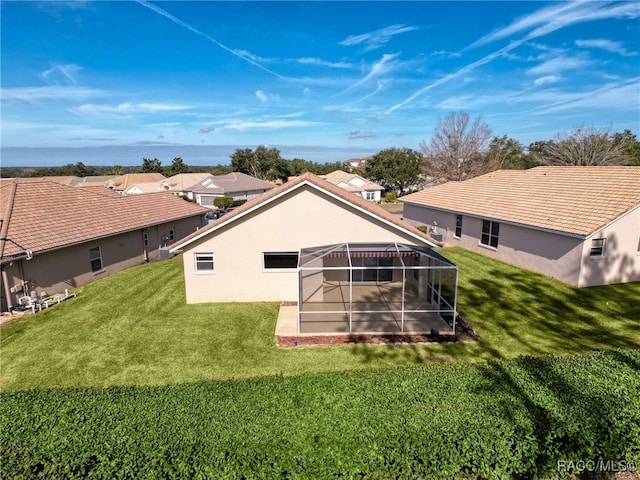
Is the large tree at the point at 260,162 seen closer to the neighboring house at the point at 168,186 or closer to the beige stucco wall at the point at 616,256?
the neighboring house at the point at 168,186

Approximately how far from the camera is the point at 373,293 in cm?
1672

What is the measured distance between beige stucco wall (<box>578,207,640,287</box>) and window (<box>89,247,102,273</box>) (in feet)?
82.5

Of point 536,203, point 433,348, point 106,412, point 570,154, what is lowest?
point 433,348

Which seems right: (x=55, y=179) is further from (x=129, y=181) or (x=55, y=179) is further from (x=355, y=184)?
(x=355, y=184)

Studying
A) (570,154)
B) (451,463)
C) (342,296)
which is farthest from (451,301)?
(570,154)

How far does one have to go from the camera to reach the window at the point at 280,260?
16.3 m

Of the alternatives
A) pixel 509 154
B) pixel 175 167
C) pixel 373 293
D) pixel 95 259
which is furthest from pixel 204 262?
pixel 175 167

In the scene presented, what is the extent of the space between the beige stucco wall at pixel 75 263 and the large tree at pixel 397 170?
53.0 metres

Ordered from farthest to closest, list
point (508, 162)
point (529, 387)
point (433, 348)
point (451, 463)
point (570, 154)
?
point (508, 162) → point (570, 154) → point (433, 348) → point (529, 387) → point (451, 463)

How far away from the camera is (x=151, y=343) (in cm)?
1260

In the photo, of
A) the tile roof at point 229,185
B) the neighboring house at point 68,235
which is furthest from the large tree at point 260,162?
the neighboring house at point 68,235

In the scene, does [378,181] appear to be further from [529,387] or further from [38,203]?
[529,387]

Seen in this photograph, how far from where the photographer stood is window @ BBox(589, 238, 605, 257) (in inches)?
661

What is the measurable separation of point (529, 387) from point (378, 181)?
229 feet
